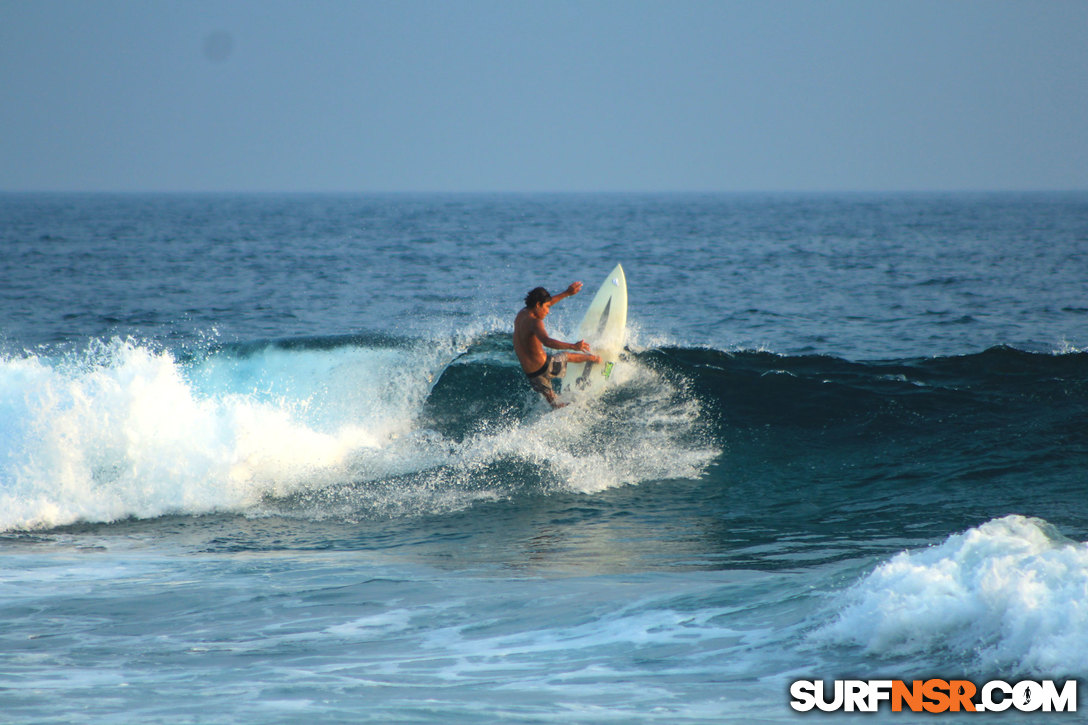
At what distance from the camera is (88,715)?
4379 millimetres

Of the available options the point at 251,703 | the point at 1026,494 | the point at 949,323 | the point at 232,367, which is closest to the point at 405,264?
the point at 949,323

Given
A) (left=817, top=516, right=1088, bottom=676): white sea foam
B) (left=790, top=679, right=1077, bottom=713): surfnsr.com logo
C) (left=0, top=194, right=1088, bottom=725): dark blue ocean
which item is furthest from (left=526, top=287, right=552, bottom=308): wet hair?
(left=790, top=679, right=1077, bottom=713): surfnsr.com logo

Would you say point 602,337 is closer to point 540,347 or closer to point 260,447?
point 540,347

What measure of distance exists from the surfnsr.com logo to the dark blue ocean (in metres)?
0.09

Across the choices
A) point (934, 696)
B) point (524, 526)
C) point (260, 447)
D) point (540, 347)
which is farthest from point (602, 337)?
point (934, 696)

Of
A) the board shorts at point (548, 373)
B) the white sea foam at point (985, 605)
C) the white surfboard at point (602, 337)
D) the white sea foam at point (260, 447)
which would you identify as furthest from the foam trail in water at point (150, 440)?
the white sea foam at point (985, 605)

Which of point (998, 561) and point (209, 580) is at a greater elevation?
point (998, 561)

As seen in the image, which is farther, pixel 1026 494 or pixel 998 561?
pixel 1026 494

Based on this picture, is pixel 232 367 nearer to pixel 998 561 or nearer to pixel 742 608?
pixel 742 608

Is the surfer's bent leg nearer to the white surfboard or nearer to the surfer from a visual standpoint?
the surfer

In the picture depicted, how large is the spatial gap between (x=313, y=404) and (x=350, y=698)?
7.53 meters

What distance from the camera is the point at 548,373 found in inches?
416

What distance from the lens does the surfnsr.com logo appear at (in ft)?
13.5

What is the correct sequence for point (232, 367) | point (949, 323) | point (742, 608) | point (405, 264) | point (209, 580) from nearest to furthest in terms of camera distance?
point (742, 608) → point (209, 580) → point (232, 367) → point (949, 323) → point (405, 264)
